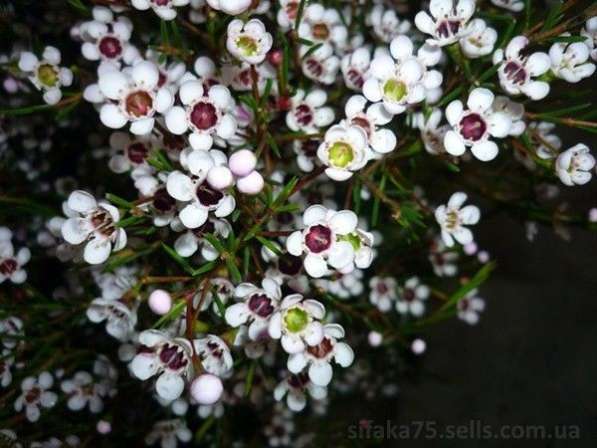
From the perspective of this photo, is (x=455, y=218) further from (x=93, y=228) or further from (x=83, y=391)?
(x=83, y=391)

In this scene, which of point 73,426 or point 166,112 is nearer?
point 166,112

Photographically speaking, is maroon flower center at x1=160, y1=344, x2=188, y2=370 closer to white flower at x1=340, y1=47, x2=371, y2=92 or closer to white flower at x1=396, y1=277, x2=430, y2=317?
white flower at x1=340, y1=47, x2=371, y2=92

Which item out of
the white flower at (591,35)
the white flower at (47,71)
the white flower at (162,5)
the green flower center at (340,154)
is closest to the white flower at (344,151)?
the green flower center at (340,154)

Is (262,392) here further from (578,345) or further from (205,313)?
(578,345)

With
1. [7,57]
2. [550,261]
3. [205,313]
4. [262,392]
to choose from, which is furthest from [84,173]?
[550,261]

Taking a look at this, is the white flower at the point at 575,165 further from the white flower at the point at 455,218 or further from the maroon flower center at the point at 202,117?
the maroon flower center at the point at 202,117
